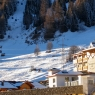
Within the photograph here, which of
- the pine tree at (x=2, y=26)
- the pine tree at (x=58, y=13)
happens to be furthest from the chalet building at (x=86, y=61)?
the pine tree at (x=2, y=26)

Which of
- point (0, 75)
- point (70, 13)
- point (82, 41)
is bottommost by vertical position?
point (0, 75)

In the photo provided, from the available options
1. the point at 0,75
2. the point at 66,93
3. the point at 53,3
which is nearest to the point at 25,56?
the point at 0,75

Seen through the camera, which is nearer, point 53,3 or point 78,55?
point 78,55

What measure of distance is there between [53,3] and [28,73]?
→ 51295mm

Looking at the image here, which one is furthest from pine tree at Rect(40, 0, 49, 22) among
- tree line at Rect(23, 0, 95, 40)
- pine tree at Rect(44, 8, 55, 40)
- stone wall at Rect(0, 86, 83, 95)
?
stone wall at Rect(0, 86, 83, 95)

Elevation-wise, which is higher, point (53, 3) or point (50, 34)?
point (53, 3)

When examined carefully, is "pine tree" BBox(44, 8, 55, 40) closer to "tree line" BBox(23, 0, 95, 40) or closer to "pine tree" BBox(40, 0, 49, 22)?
"tree line" BBox(23, 0, 95, 40)

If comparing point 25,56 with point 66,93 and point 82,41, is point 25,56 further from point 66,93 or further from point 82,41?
point 66,93

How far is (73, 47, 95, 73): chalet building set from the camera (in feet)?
170

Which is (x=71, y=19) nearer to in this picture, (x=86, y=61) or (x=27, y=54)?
(x=27, y=54)

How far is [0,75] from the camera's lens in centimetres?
7144

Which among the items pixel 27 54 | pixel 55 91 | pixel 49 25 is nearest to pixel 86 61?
pixel 55 91

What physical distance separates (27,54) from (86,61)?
1423 inches

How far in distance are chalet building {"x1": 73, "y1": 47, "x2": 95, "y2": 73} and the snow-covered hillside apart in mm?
6114
